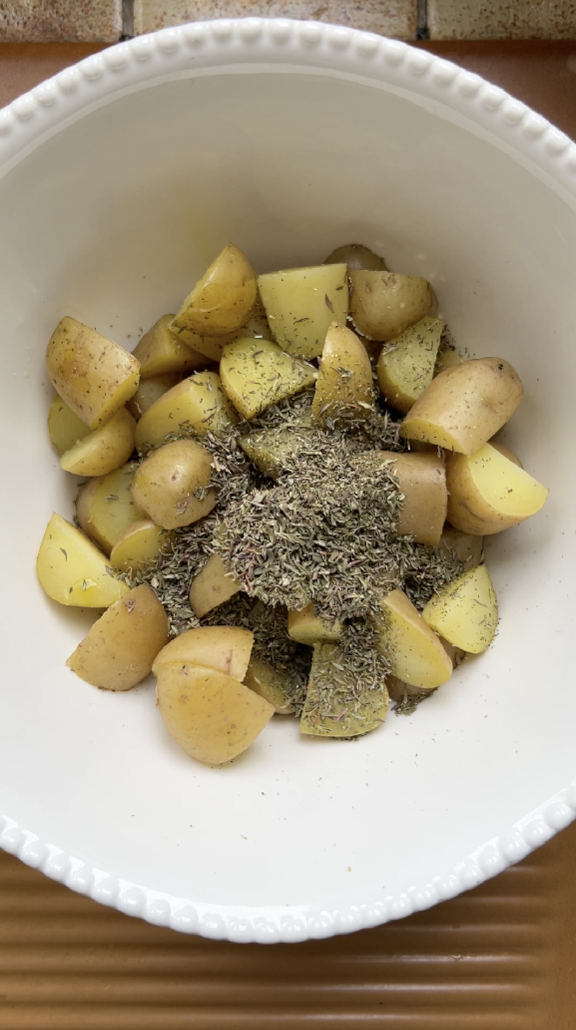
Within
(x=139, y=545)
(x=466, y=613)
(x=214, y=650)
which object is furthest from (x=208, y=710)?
(x=466, y=613)

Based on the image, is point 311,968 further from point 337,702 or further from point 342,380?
point 342,380

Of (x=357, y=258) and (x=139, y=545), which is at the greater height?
(x=357, y=258)

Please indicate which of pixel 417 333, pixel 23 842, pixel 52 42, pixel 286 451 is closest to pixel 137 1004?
pixel 23 842

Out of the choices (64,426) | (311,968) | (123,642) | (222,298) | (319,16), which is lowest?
(311,968)

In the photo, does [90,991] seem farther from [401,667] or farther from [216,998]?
[401,667]

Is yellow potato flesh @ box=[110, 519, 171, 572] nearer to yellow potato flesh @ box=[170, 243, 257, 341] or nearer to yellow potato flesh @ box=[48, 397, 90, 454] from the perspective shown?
yellow potato flesh @ box=[48, 397, 90, 454]

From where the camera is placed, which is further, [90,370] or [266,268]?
[266,268]
